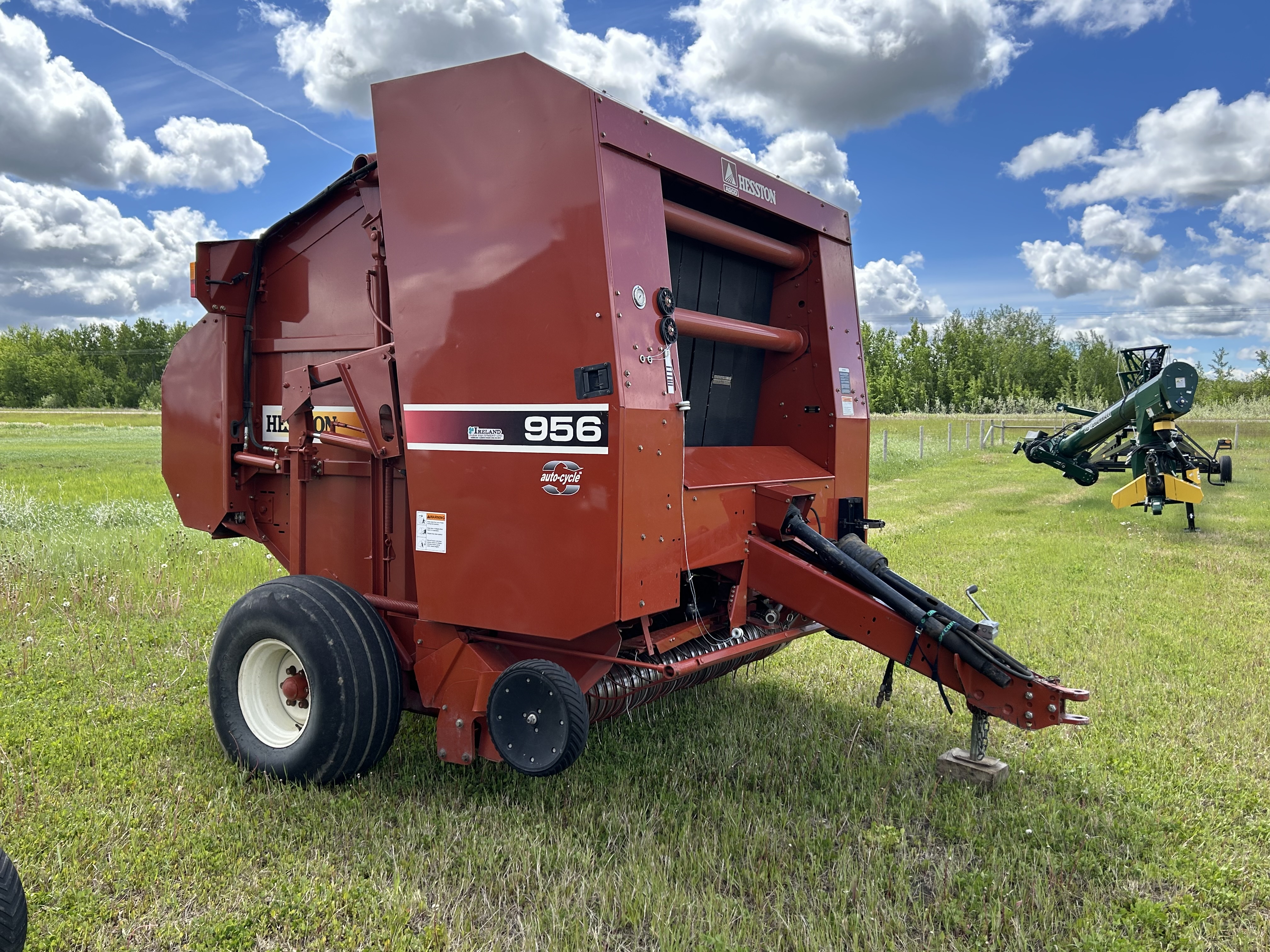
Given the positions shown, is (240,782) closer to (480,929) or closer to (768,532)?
(480,929)

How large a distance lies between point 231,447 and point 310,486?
736 mm

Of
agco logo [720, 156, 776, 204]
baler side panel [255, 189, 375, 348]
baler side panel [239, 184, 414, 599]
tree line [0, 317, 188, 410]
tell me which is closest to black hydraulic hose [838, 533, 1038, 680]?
agco logo [720, 156, 776, 204]

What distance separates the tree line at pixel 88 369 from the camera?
81250 millimetres

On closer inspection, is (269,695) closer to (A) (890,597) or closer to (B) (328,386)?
(B) (328,386)

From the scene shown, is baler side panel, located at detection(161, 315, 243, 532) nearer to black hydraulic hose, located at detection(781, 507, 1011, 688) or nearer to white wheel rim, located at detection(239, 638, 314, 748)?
white wheel rim, located at detection(239, 638, 314, 748)

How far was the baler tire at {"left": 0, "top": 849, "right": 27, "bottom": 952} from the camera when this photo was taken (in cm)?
237

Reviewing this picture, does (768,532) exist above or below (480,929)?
above

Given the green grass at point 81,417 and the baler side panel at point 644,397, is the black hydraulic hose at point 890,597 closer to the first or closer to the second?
the baler side panel at point 644,397

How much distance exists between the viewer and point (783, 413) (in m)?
4.86

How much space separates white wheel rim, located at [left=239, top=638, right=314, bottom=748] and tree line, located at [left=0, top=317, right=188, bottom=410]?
84.3 meters

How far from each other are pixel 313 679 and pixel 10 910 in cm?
144

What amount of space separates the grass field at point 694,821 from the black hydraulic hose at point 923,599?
679 mm

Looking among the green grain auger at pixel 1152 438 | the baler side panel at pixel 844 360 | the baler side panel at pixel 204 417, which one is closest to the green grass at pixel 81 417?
the green grain auger at pixel 1152 438

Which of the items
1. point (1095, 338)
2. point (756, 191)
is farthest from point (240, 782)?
point (1095, 338)
